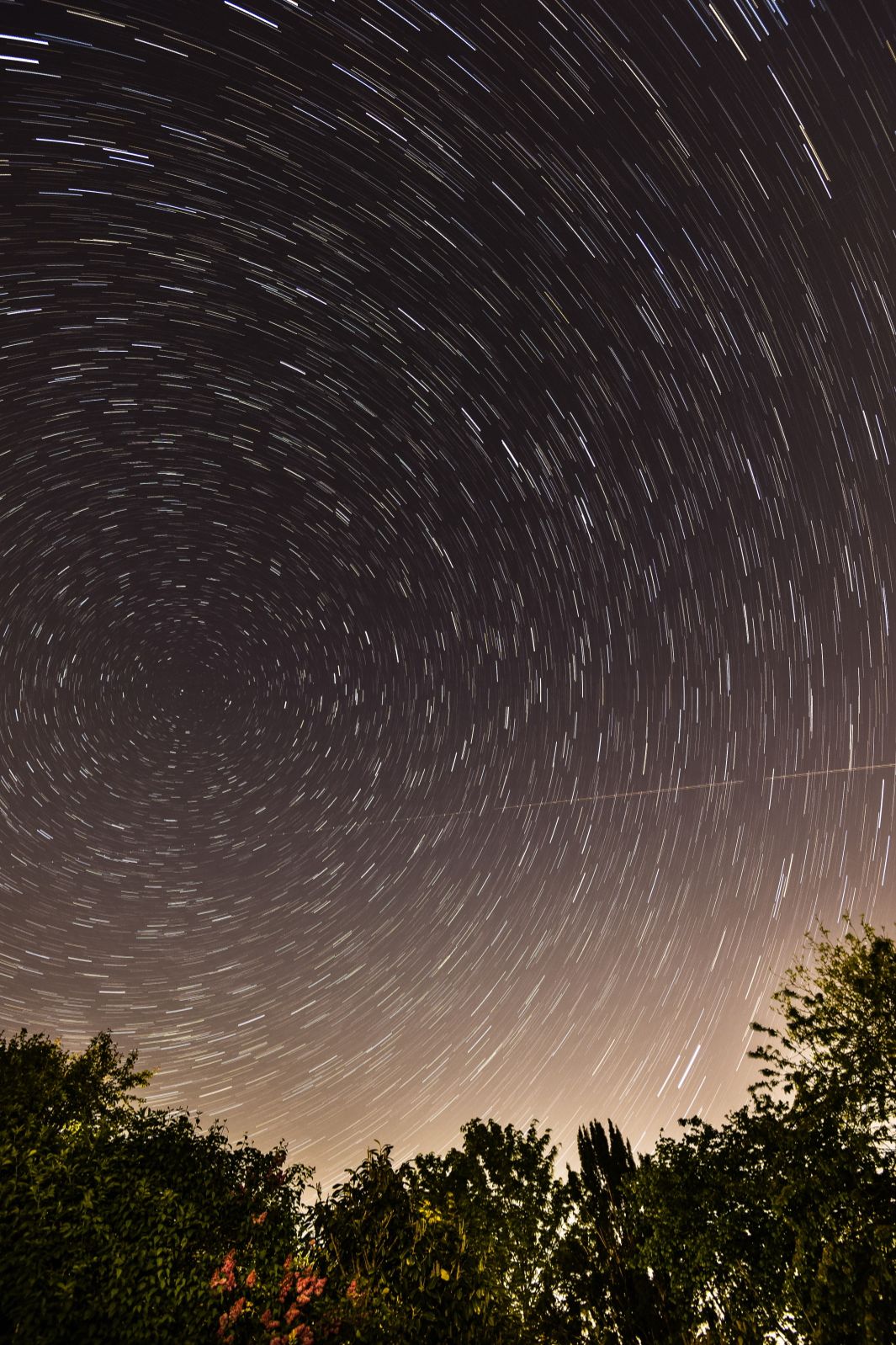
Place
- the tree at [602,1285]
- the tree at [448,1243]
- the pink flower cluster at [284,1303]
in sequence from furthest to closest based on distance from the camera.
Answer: the tree at [602,1285] < the tree at [448,1243] < the pink flower cluster at [284,1303]

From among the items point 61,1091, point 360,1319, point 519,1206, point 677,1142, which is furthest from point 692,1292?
point 61,1091

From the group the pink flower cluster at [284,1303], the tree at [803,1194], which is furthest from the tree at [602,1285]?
the pink flower cluster at [284,1303]

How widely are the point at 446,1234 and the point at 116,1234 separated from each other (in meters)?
8.54

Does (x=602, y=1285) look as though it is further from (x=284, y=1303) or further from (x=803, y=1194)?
(x=284, y=1303)

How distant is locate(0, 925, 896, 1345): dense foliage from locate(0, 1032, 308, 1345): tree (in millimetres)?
31

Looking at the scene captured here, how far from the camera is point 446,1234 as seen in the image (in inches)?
494

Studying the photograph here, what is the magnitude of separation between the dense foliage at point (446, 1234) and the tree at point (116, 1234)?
0.03 metres

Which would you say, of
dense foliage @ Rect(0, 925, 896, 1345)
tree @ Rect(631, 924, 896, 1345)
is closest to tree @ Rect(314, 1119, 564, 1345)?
dense foliage @ Rect(0, 925, 896, 1345)

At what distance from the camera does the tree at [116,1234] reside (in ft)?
22.3

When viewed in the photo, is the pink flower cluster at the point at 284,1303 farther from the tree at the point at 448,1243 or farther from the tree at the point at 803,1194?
the tree at the point at 803,1194

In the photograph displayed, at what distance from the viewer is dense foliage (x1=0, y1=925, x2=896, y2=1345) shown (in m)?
7.45

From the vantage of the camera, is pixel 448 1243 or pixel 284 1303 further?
pixel 448 1243

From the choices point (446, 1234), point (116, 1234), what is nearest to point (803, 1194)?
point (446, 1234)

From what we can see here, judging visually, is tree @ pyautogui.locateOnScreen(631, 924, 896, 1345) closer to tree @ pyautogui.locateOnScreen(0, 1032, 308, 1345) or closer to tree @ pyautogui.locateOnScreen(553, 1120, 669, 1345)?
tree @ pyautogui.locateOnScreen(553, 1120, 669, 1345)
